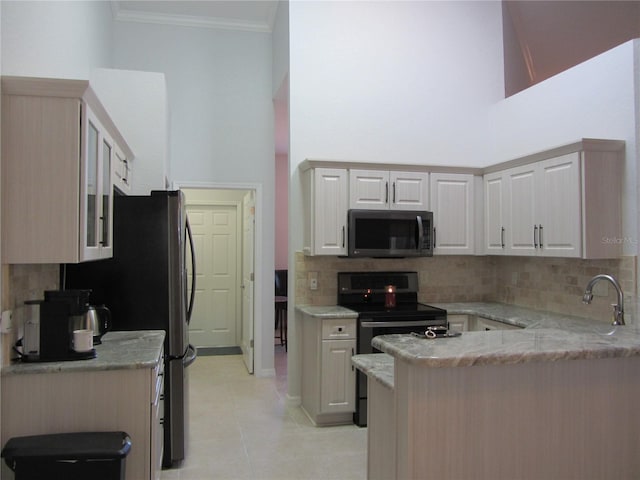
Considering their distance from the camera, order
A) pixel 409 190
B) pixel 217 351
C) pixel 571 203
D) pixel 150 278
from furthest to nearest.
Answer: pixel 217 351 < pixel 409 190 < pixel 571 203 < pixel 150 278

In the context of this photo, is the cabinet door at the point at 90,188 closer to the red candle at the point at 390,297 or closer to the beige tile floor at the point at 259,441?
the beige tile floor at the point at 259,441

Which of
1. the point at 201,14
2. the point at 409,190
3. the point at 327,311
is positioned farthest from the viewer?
the point at 201,14

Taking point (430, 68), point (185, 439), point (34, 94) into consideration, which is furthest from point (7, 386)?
point (430, 68)

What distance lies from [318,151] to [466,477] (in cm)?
306

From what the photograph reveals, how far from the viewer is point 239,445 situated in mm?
3611

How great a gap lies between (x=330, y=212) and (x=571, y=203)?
176cm

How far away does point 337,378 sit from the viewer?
3963mm

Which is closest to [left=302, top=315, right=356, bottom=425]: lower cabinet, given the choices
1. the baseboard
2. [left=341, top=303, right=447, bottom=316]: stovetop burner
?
[left=341, top=303, right=447, bottom=316]: stovetop burner

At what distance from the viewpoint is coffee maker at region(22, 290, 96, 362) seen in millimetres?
2268

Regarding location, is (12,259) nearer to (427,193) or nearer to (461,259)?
(427,193)

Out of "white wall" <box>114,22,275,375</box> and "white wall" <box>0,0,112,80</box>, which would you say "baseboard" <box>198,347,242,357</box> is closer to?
"white wall" <box>114,22,275,375</box>

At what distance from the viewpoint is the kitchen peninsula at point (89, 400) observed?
213cm

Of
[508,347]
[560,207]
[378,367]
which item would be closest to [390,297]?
[560,207]

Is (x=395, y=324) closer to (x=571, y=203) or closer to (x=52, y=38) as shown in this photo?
(x=571, y=203)
